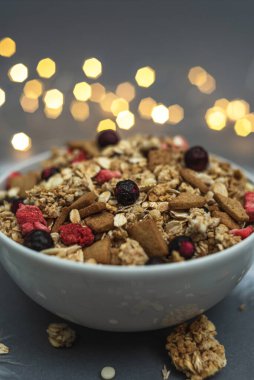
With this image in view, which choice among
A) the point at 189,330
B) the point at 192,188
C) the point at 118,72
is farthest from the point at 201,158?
the point at 118,72

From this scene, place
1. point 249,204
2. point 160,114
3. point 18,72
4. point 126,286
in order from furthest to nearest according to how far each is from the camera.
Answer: point 160,114
point 18,72
point 249,204
point 126,286

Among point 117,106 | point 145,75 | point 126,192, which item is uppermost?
point 145,75

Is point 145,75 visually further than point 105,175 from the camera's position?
Yes

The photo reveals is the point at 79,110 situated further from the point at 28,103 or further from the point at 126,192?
the point at 126,192

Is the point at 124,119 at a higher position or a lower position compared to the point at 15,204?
higher

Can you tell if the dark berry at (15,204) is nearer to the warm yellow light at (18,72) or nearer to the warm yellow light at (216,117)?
the warm yellow light at (18,72)

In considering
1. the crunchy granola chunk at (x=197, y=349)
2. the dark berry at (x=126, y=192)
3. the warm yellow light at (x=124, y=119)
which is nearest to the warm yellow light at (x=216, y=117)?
the warm yellow light at (x=124, y=119)

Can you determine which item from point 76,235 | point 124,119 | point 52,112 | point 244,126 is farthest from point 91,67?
point 76,235
